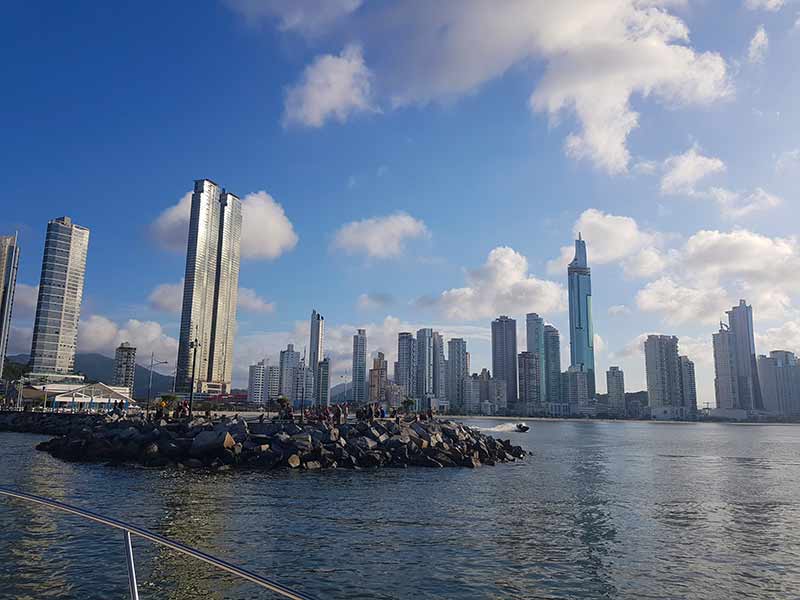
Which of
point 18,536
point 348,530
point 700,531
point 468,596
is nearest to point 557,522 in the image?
point 700,531

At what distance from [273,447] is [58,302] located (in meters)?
181

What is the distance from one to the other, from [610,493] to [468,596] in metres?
19.4

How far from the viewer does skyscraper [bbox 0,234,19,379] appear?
171 meters

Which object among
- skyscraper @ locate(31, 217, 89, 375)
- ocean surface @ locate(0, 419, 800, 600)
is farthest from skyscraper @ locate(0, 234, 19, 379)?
ocean surface @ locate(0, 419, 800, 600)

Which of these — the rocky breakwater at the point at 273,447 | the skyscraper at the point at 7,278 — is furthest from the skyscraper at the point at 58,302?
the rocky breakwater at the point at 273,447

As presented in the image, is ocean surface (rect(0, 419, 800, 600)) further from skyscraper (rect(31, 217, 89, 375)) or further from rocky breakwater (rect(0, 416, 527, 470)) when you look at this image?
skyscraper (rect(31, 217, 89, 375))

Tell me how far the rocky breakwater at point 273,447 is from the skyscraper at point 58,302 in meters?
162

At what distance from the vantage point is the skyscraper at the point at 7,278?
171 meters

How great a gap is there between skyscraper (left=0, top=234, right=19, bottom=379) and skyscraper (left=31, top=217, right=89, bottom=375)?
8.39 meters

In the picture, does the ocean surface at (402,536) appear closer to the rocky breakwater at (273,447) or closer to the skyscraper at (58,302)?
the rocky breakwater at (273,447)

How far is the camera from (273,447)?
117 feet

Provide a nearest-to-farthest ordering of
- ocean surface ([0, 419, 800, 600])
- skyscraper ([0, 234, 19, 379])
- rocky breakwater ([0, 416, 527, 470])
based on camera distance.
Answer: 1. ocean surface ([0, 419, 800, 600])
2. rocky breakwater ([0, 416, 527, 470])
3. skyscraper ([0, 234, 19, 379])

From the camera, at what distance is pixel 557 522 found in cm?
2078

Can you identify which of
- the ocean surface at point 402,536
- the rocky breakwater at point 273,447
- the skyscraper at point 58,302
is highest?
the skyscraper at point 58,302
